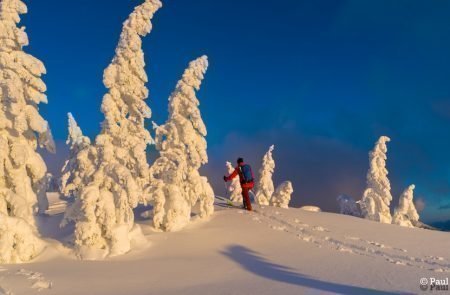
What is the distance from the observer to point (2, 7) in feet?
61.4

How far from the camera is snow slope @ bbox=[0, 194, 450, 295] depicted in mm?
8742

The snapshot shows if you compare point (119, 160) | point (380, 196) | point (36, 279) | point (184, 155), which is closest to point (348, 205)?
point (380, 196)

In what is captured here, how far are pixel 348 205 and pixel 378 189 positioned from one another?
5.63 meters

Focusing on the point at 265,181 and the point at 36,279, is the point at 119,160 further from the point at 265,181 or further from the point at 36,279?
the point at 265,181

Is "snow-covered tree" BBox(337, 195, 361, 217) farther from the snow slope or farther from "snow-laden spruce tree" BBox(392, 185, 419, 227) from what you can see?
the snow slope

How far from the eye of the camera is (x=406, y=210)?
1778 inches

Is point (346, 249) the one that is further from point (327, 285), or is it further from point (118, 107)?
point (118, 107)

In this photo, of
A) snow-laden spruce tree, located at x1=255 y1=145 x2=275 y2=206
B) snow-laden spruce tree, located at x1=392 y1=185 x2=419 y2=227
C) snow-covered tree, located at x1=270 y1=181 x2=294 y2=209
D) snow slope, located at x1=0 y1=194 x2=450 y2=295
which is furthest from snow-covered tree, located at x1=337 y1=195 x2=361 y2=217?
snow slope, located at x1=0 y1=194 x2=450 y2=295

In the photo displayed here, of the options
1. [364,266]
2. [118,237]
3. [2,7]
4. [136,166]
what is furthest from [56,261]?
[2,7]

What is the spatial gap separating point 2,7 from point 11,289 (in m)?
15.6

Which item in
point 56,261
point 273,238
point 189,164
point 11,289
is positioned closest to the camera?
point 11,289

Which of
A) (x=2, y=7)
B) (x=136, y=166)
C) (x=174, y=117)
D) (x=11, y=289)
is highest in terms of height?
(x=2, y=7)

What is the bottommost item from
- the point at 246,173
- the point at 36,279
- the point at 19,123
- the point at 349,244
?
the point at 36,279

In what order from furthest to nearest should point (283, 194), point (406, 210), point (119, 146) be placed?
point (406, 210), point (283, 194), point (119, 146)
